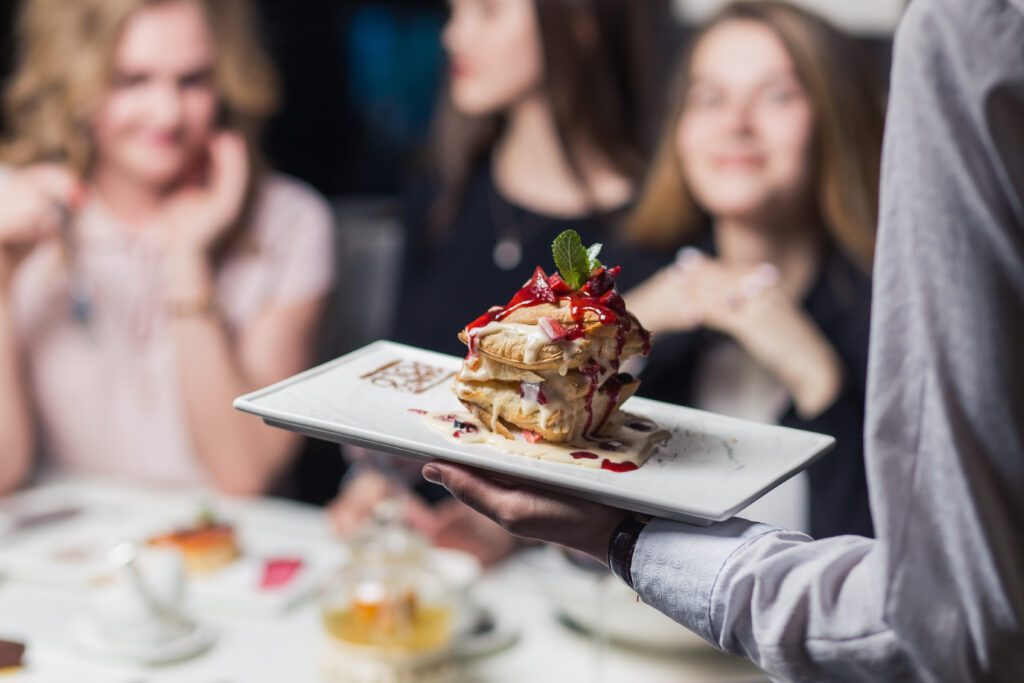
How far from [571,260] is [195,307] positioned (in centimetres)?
187

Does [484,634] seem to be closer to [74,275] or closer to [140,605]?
[140,605]

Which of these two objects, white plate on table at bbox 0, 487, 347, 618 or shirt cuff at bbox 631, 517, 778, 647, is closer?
shirt cuff at bbox 631, 517, 778, 647

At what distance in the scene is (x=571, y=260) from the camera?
1.01 m

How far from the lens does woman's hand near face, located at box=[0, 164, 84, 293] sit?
263 centimetres

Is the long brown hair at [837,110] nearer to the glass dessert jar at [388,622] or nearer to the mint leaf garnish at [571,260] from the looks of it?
the glass dessert jar at [388,622]

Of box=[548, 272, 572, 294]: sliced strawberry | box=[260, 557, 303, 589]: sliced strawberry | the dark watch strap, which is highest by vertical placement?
box=[548, 272, 572, 294]: sliced strawberry

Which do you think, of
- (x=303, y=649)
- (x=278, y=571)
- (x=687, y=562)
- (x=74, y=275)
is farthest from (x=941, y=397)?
(x=74, y=275)

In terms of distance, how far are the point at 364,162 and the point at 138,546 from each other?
1.32m

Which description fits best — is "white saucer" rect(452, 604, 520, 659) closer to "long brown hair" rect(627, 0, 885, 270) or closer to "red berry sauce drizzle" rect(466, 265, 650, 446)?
"red berry sauce drizzle" rect(466, 265, 650, 446)

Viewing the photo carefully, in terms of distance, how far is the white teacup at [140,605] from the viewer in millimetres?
1568

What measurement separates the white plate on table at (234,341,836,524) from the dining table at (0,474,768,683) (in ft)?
1.98

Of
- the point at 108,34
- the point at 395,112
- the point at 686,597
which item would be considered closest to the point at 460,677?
the point at 686,597

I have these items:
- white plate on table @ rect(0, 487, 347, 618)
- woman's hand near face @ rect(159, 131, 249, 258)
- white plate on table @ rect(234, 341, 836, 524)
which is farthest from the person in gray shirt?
woman's hand near face @ rect(159, 131, 249, 258)

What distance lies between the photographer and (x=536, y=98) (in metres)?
2.49
